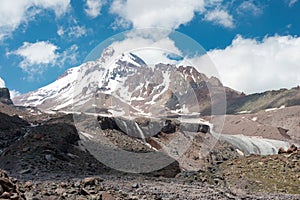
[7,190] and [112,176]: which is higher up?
[112,176]

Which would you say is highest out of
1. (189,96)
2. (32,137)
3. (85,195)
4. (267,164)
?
(189,96)

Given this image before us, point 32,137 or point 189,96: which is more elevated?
point 189,96

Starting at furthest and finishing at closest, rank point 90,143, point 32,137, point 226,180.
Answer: point 90,143 → point 32,137 → point 226,180

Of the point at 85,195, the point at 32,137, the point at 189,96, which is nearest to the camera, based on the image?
the point at 85,195

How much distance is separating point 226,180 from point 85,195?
11.9 meters

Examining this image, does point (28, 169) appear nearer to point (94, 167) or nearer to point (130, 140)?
point (94, 167)

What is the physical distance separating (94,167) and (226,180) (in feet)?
42.9

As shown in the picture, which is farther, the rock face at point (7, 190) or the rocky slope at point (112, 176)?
the rocky slope at point (112, 176)

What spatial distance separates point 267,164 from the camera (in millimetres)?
30031

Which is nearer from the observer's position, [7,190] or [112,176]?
[7,190]

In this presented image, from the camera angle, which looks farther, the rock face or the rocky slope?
the rocky slope

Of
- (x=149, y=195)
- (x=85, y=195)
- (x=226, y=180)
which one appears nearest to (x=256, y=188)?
(x=226, y=180)

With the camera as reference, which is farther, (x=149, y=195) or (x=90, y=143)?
(x=90, y=143)

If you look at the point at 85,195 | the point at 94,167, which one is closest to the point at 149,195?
the point at 85,195
